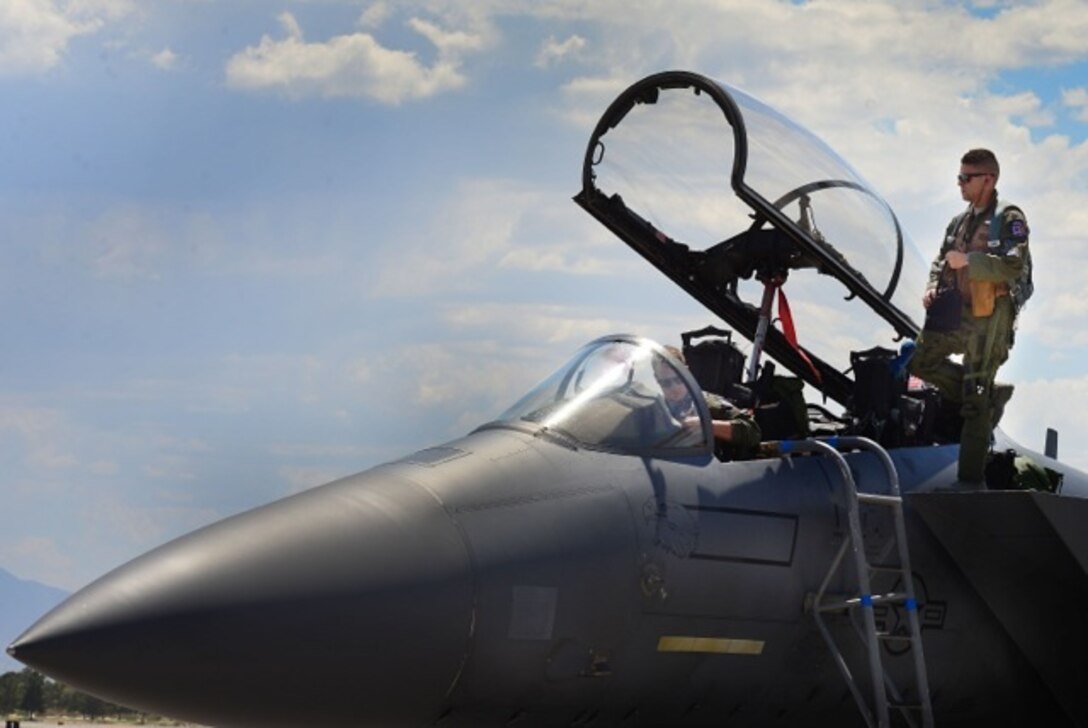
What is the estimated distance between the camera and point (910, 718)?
9.88m

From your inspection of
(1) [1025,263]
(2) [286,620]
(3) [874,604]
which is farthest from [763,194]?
(2) [286,620]

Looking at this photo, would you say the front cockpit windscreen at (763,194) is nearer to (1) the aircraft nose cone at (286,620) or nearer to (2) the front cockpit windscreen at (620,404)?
(2) the front cockpit windscreen at (620,404)

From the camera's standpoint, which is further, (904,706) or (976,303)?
(976,303)

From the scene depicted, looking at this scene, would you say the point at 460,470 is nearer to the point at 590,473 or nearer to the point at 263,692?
the point at 590,473

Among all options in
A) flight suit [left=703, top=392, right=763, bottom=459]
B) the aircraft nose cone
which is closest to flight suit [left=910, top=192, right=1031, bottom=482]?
flight suit [left=703, top=392, right=763, bottom=459]

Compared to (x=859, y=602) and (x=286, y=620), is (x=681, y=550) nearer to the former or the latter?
(x=859, y=602)

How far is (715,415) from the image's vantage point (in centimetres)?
1019

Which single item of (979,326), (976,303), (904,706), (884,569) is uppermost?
(976,303)

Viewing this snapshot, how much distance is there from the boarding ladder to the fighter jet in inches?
1.0

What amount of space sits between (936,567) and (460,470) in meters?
3.25

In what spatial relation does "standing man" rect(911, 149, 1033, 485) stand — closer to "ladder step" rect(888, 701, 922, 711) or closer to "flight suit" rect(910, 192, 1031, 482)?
"flight suit" rect(910, 192, 1031, 482)

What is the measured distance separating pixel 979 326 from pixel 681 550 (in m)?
2.85

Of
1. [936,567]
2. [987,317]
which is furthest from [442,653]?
[987,317]

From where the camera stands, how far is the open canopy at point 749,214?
12.0 m
